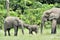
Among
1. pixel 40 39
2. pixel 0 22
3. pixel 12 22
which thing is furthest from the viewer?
pixel 0 22

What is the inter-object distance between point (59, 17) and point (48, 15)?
650 mm

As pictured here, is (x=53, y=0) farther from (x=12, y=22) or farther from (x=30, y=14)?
(x=12, y=22)

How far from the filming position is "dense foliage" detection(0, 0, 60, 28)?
27.1 m

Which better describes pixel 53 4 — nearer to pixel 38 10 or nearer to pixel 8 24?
pixel 38 10

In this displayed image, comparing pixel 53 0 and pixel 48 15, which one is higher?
pixel 48 15

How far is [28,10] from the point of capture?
92.3 ft

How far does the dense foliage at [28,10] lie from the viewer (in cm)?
2711

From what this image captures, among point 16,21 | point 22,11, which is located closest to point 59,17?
point 16,21

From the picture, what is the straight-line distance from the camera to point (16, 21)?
649 inches

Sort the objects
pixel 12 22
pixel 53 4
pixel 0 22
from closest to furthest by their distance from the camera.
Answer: pixel 12 22, pixel 0 22, pixel 53 4

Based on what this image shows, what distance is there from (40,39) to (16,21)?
12.4ft

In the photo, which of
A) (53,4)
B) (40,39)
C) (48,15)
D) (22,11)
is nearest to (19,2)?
(22,11)

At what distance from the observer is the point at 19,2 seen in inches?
1153

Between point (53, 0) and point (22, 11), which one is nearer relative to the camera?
point (22, 11)
